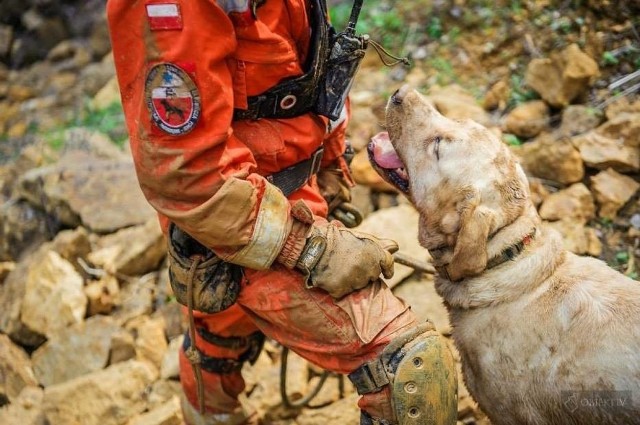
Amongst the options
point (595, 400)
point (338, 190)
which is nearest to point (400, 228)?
point (338, 190)

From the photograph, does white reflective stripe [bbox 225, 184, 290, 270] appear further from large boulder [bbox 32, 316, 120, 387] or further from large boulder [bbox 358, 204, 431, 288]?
large boulder [bbox 32, 316, 120, 387]

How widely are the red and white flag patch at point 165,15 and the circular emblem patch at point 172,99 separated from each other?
0.47 feet

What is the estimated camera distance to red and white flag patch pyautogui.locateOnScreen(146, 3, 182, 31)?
7.90 ft

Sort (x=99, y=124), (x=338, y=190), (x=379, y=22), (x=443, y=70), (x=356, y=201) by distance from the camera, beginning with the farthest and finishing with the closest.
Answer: (x=99, y=124) → (x=379, y=22) → (x=443, y=70) → (x=356, y=201) → (x=338, y=190)

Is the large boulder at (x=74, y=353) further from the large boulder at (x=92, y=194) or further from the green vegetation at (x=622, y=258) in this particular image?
the green vegetation at (x=622, y=258)

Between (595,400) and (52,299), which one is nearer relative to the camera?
(595,400)

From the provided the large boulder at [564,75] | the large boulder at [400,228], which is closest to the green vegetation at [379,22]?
the large boulder at [564,75]

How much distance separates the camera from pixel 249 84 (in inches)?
108

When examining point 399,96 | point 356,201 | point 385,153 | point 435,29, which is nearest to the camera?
point 399,96

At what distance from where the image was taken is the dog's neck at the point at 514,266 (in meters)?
3.04

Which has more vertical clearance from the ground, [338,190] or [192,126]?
[192,126]

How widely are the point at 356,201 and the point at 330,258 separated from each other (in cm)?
238

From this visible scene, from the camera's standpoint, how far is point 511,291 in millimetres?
3043

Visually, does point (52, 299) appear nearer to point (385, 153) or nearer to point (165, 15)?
point (385, 153)
